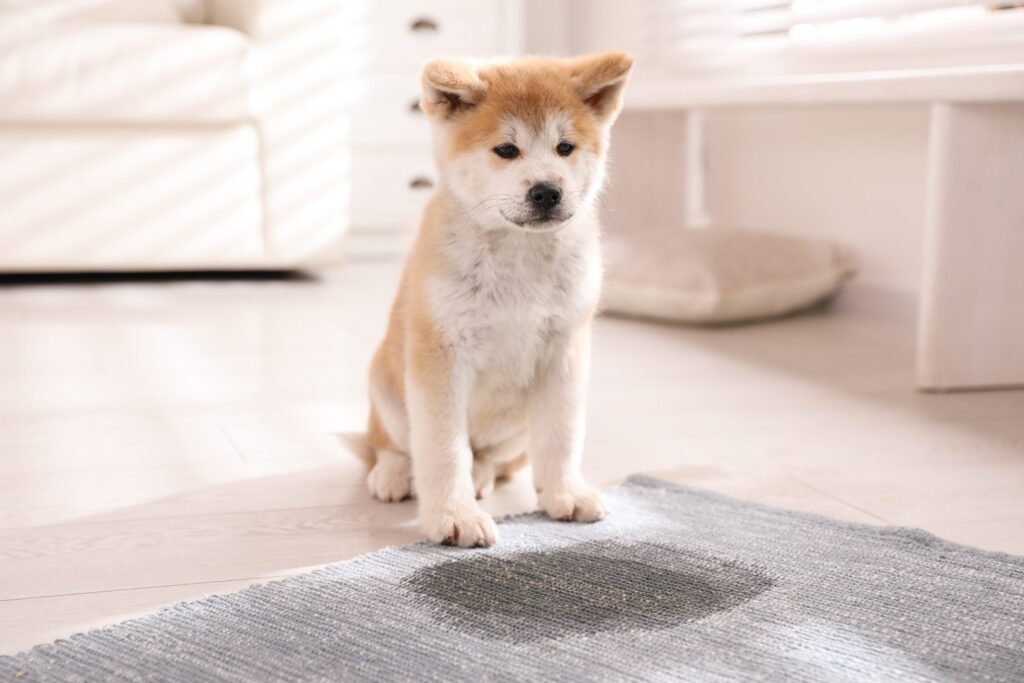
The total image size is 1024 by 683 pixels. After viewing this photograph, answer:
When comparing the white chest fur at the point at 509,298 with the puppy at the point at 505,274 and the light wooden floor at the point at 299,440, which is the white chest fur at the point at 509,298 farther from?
the light wooden floor at the point at 299,440

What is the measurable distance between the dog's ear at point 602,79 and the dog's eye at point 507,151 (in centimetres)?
11

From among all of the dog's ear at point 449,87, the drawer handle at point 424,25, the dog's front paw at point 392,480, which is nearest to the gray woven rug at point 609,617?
the dog's front paw at point 392,480

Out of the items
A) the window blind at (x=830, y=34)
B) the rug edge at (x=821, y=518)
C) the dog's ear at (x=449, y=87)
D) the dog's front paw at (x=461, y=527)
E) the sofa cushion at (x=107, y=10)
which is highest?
the sofa cushion at (x=107, y=10)

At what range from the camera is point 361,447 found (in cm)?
156

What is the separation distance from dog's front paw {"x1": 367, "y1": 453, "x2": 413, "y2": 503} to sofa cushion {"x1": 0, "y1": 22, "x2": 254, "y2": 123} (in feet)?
5.81

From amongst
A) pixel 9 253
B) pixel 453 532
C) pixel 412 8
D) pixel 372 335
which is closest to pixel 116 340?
pixel 372 335

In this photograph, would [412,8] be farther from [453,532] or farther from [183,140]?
[453,532]

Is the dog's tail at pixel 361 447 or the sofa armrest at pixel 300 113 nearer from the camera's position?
the dog's tail at pixel 361 447

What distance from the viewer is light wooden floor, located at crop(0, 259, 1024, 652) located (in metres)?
1.25

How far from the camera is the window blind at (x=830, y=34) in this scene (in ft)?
7.51

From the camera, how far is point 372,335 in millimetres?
2475

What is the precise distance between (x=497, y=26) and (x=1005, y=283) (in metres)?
2.19

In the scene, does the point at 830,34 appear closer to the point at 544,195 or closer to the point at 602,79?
the point at 602,79

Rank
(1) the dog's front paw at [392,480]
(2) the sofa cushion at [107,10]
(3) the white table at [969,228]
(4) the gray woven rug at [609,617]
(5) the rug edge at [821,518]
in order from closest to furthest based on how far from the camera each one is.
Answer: (4) the gray woven rug at [609,617]
(5) the rug edge at [821,518]
(1) the dog's front paw at [392,480]
(3) the white table at [969,228]
(2) the sofa cushion at [107,10]
